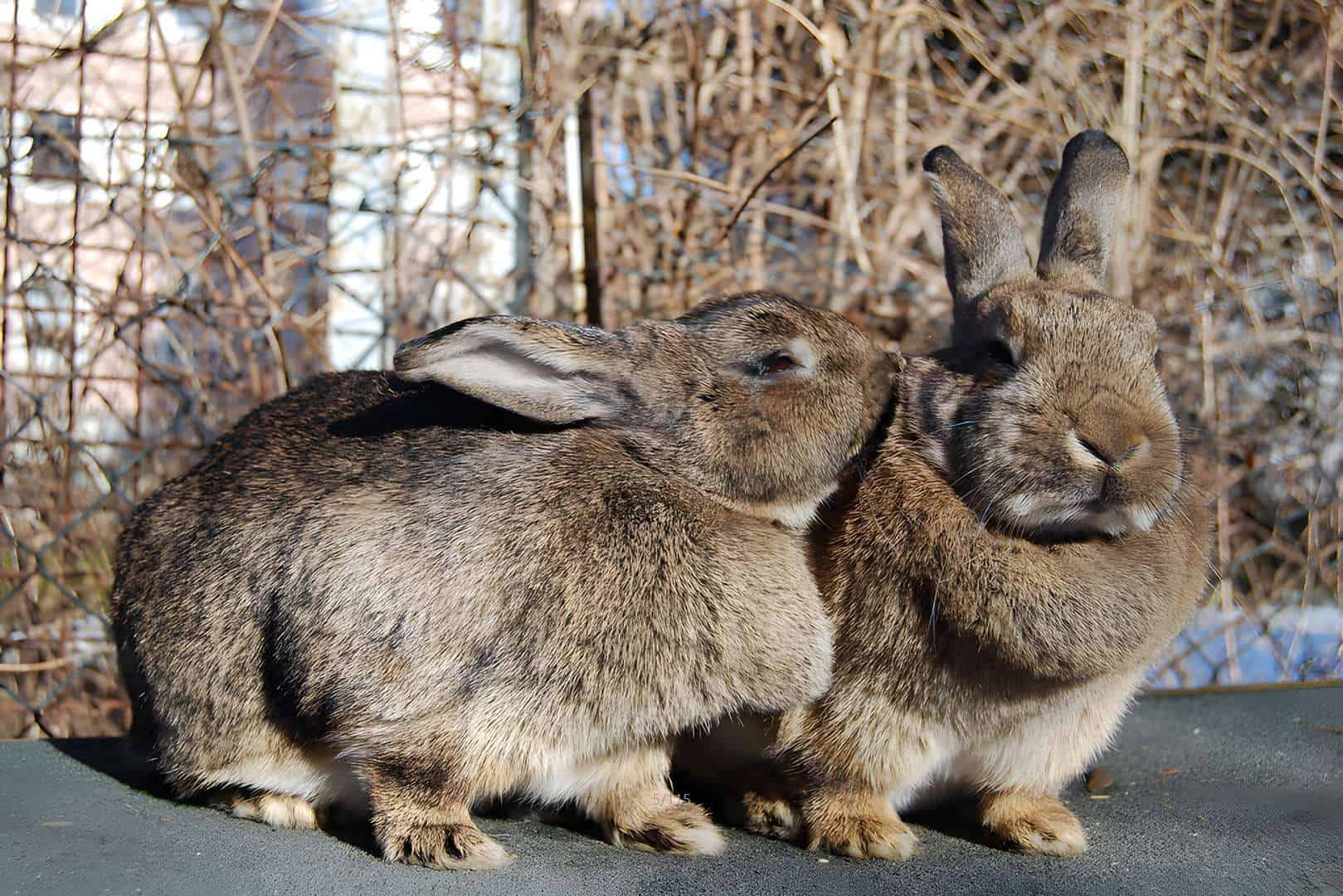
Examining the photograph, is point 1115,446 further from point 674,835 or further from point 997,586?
point 674,835

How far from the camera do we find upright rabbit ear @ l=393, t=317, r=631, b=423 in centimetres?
186

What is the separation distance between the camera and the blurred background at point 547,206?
3.13 meters

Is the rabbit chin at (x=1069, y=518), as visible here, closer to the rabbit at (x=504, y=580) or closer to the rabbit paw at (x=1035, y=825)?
the rabbit at (x=504, y=580)

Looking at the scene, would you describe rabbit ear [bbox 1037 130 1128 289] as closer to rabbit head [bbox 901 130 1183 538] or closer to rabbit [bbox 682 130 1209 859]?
rabbit head [bbox 901 130 1183 538]


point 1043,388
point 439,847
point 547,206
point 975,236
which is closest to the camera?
point 439,847

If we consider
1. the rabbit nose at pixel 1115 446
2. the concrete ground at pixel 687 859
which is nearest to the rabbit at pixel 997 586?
the rabbit nose at pixel 1115 446

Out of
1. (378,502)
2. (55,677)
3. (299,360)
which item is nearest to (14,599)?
(55,677)

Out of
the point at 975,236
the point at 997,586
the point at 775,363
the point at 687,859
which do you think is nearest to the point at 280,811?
the point at 687,859

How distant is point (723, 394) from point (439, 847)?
0.81 metres

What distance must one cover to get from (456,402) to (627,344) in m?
0.31

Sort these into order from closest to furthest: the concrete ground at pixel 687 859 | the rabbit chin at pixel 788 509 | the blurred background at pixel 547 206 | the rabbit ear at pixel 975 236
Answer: the concrete ground at pixel 687 859, the rabbit chin at pixel 788 509, the rabbit ear at pixel 975 236, the blurred background at pixel 547 206

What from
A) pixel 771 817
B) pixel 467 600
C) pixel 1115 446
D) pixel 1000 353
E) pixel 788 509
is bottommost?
pixel 771 817

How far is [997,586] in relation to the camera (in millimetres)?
1837

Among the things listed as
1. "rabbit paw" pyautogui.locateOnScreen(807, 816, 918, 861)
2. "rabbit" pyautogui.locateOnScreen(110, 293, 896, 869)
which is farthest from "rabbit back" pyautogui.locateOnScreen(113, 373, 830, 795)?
"rabbit paw" pyautogui.locateOnScreen(807, 816, 918, 861)
